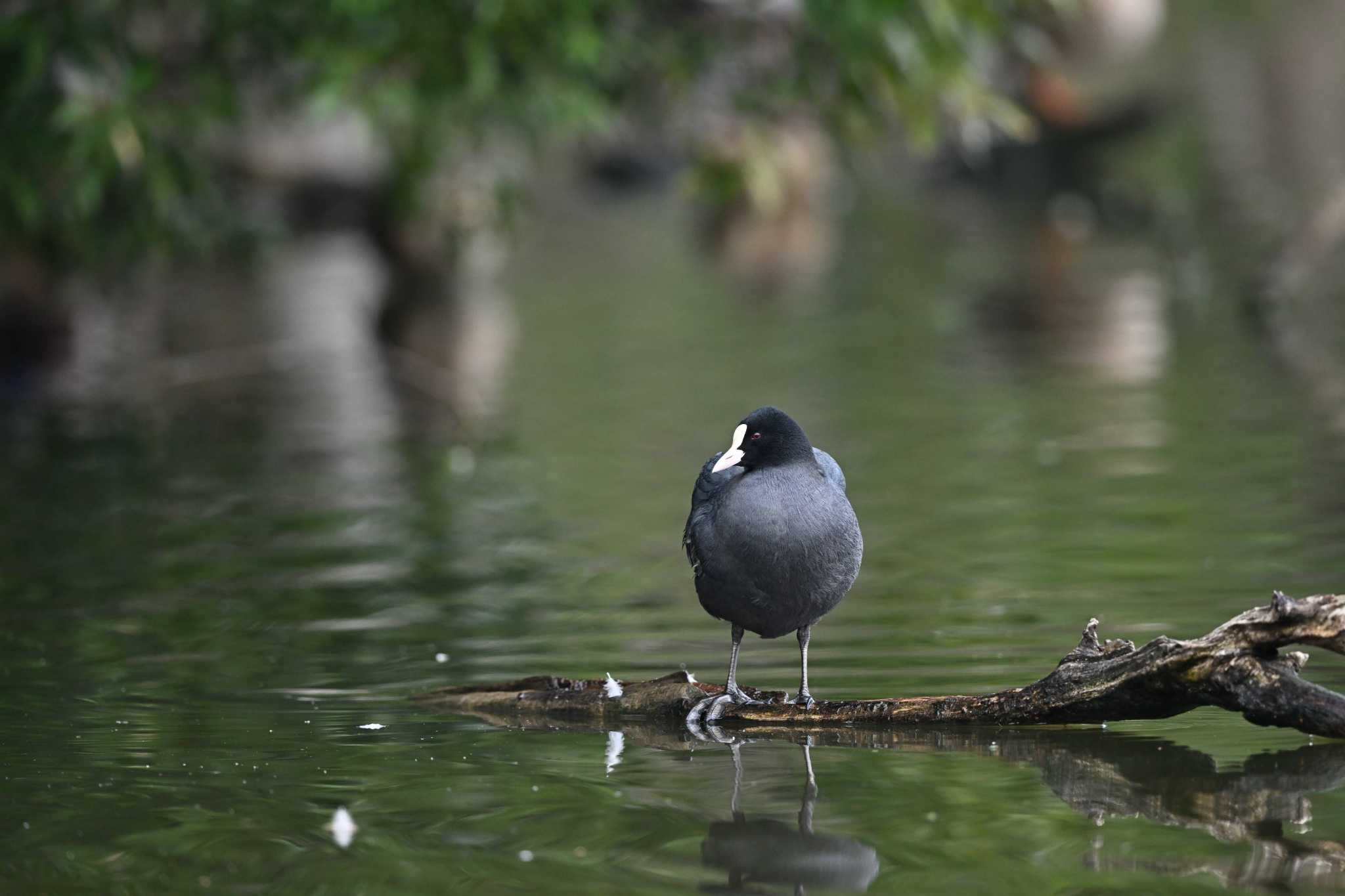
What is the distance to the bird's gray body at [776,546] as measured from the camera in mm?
5879

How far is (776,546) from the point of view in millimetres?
5855

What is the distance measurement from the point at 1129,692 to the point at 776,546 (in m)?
1.18

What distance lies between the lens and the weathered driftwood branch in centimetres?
520

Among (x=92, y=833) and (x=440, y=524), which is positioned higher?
(x=440, y=524)

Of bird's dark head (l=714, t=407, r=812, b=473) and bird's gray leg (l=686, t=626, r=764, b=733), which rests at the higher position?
bird's dark head (l=714, t=407, r=812, b=473)

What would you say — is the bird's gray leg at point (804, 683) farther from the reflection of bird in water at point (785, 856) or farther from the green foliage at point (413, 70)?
the green foliage at point (413, 70)

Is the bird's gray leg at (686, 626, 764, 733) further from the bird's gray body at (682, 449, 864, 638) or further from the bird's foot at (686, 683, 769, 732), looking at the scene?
the bird's gray body at (682, 449, 864, 638)

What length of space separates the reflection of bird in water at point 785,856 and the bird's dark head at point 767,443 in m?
1.20

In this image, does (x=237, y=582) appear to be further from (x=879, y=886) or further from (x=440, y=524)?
(x=879, y=886)

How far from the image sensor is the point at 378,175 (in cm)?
3475

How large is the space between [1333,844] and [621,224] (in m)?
37.8

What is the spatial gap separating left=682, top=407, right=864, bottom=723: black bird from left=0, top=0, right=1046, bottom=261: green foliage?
246 inches

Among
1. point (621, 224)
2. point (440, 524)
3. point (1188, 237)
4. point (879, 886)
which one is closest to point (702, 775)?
point (879, 886)

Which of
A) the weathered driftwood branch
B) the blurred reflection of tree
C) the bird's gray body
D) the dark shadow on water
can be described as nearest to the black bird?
the bird's gray body
